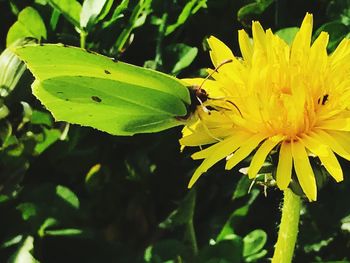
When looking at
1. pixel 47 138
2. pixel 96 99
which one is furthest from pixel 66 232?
pixel 96 99

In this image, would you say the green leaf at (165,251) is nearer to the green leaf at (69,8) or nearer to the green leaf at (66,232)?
the green leaf at (66,232)

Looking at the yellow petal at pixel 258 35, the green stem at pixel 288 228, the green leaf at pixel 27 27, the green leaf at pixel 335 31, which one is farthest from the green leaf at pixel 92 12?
the green stem at pixel 288 228

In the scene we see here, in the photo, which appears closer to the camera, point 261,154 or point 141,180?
point 261,154

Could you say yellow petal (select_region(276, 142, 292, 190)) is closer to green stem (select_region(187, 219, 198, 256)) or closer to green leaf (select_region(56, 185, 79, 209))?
green stem (select_region(187, 219, 198, 256))

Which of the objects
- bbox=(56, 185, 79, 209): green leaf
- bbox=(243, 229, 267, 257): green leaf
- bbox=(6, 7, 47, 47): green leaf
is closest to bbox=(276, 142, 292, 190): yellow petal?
bbox=(243, 229, 267, 257): green leaf

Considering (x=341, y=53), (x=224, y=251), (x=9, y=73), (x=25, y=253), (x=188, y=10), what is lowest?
(x=25, y=253)

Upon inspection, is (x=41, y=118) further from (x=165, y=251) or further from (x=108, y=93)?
(x=165, y=251)
